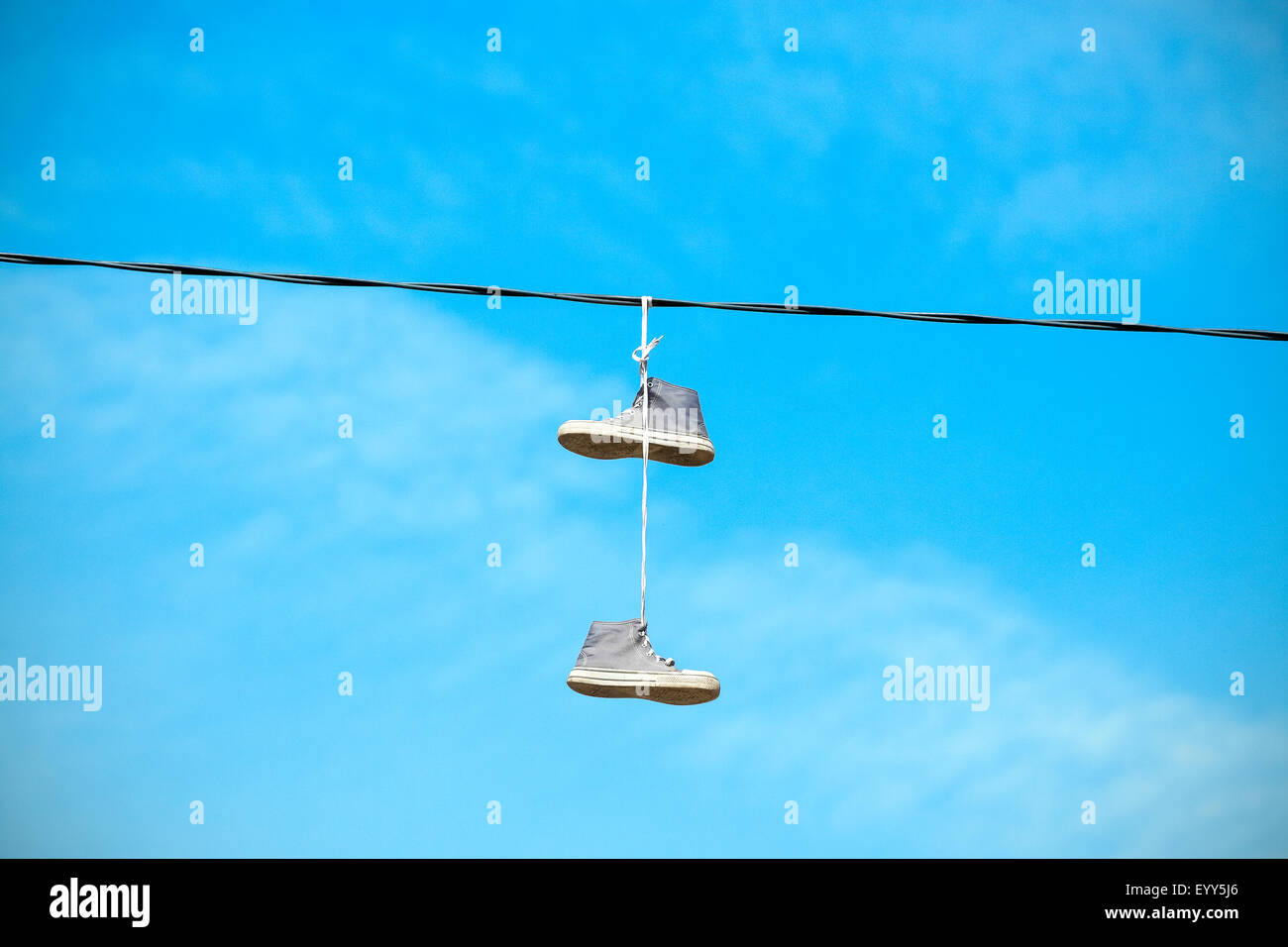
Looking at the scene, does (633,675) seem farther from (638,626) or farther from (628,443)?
(628,443)

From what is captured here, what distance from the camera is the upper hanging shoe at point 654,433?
5.40 m

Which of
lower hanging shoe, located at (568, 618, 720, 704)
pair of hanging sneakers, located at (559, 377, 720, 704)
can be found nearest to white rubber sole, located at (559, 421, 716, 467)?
pair of hanging sneakers, located at (559, 377, 720, 704)

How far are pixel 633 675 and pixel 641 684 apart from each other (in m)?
0.05

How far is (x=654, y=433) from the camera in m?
5.53

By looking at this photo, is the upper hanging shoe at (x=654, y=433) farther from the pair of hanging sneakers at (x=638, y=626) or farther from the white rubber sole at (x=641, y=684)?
the white rubber sole at (x=641, y=684)

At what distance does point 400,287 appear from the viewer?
201 inches

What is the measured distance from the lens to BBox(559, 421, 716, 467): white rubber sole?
5371 mm

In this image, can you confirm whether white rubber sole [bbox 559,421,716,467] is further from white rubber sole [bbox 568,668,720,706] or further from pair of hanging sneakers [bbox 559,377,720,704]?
white rubber sole [bbox 568,668,720,706]

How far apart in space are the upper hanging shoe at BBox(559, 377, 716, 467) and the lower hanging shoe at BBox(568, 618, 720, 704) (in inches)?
29.2

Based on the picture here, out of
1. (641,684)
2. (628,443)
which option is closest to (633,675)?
(641,684)
